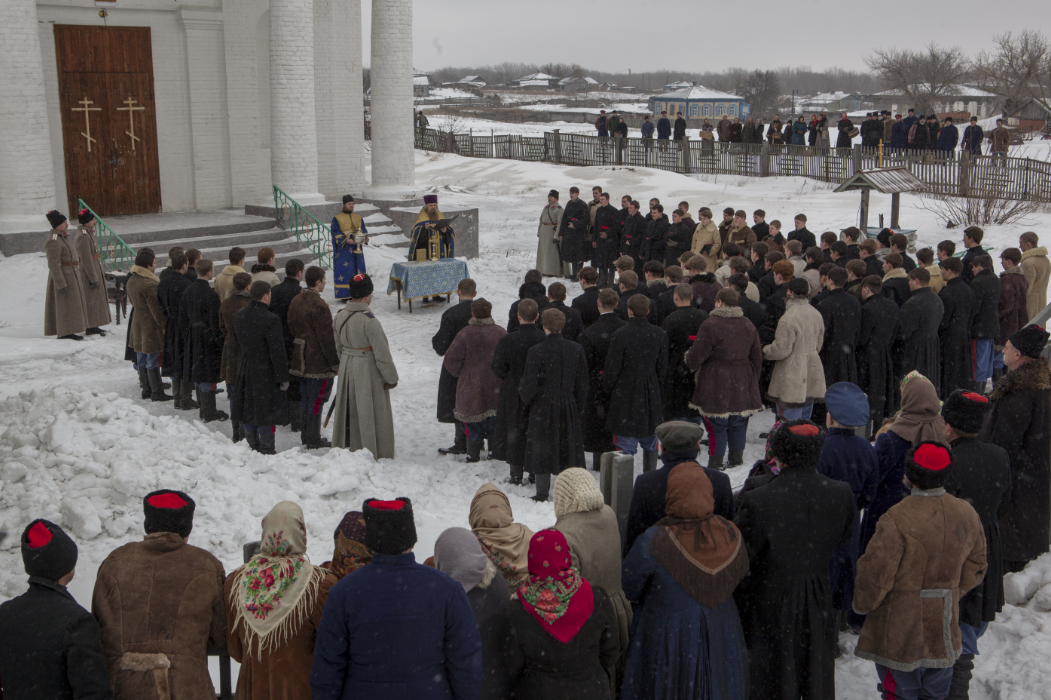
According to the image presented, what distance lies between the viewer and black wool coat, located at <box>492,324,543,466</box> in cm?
736

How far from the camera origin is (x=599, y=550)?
13.0 ft

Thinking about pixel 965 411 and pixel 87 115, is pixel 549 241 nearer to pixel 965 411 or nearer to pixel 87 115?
pixel 87 115

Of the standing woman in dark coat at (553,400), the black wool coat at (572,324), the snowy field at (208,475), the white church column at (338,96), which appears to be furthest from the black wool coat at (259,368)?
the white church column at (338,96)

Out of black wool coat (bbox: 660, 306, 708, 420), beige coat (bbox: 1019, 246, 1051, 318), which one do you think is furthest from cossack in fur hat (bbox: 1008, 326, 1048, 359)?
beige coat (bbox: 1019, 246, 1051, 318)

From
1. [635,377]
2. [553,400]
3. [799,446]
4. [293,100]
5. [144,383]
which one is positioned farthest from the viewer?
[293,100]

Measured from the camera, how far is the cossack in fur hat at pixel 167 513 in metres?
3.44

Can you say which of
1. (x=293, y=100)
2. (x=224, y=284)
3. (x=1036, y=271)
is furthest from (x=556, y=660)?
(x=293, y=100)

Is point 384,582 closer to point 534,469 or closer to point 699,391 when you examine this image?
point 534,469

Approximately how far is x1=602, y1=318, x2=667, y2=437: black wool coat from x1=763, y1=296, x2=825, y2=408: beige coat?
1219mm

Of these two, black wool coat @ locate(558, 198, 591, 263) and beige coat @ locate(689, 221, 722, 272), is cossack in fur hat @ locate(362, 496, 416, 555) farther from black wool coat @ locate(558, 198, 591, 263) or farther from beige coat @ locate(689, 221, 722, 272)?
black wool coat @ locate(558, 198, 591, 263)

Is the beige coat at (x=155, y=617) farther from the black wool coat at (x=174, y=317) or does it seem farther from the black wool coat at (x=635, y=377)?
the black wool coat at (x=174, y=317)

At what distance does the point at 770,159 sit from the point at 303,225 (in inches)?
669

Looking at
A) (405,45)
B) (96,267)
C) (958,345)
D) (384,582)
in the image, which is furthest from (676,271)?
(405,45)

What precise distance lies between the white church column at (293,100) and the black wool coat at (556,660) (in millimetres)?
14074
